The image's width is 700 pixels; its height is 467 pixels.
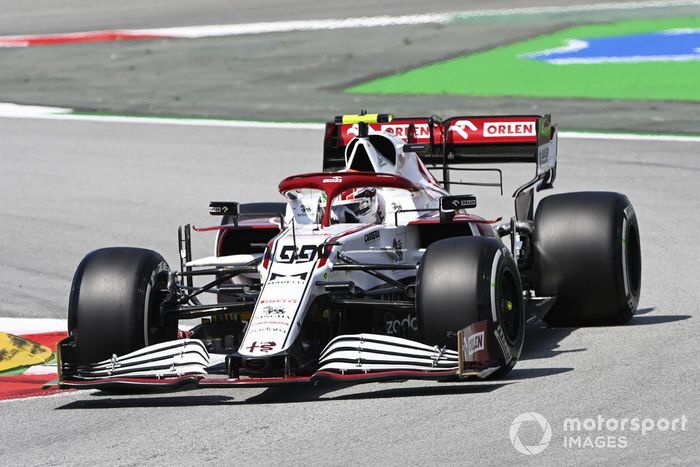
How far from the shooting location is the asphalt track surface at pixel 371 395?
7.31 meters

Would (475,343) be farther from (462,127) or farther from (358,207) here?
(462,127)

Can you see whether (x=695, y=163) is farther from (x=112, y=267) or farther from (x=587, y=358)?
(x=112, y=267)

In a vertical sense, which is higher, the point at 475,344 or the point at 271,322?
the point at 271,322

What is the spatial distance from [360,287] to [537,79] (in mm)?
15953

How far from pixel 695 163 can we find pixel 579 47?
30.7ft

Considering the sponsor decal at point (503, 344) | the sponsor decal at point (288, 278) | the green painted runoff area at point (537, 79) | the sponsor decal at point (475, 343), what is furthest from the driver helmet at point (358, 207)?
the green painted runoff area at point (537, 79)

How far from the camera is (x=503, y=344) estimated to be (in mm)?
8938

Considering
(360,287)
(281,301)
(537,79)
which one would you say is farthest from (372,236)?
(537,79)

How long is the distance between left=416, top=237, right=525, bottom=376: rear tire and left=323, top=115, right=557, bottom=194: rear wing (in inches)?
128

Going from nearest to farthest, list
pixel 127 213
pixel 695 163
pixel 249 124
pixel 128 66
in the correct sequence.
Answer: pixel 127 213 → pixel 695 163 → pixel 249 124 → pixel 128 66

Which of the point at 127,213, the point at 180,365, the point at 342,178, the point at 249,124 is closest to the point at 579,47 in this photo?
the point at 249,124

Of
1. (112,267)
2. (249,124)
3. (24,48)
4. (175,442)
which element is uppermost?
(24,48)

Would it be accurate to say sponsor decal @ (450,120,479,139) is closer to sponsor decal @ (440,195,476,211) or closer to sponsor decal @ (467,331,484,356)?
sponsor decal @ (440,195,476,211)

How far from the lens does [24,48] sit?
1312 inches
